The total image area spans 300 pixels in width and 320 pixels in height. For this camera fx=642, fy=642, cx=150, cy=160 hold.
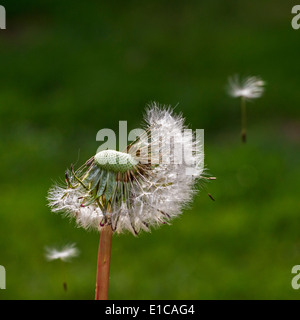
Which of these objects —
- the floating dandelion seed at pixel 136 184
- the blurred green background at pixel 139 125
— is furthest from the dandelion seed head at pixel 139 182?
the blurred green background at pixel 139 125

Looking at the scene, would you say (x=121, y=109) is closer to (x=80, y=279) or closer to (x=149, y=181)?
(x=80, y=279)

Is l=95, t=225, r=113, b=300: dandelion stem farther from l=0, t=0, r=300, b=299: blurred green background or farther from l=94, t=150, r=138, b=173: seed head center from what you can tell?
l=0, t=0, r=300, b=299: blurred green background

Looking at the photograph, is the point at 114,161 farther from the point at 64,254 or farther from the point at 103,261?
the point at 64,254

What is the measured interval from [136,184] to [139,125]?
16.1 feet

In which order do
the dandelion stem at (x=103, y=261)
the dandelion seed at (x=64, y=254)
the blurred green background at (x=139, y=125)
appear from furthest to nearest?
the blurred green background at (x=139, y=125) → the dandelion seed at (x=64, y=254) → the dandelion stem at (x=103, y=261)

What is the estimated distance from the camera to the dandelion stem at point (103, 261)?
734 millimetres

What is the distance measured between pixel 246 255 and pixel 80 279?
3.12ft

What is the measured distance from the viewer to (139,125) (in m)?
5.68

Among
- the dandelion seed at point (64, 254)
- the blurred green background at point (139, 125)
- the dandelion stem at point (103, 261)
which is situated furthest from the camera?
the blurred green background at point (139, 125)

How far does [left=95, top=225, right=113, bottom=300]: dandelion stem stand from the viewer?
0.73 metres

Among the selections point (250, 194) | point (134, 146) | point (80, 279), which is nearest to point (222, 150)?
point (250, 194)

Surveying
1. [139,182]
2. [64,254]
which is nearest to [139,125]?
[64,254]

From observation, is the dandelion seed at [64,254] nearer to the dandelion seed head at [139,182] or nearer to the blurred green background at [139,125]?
the dandelion seed head at [139,182]

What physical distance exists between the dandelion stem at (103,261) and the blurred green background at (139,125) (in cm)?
207
